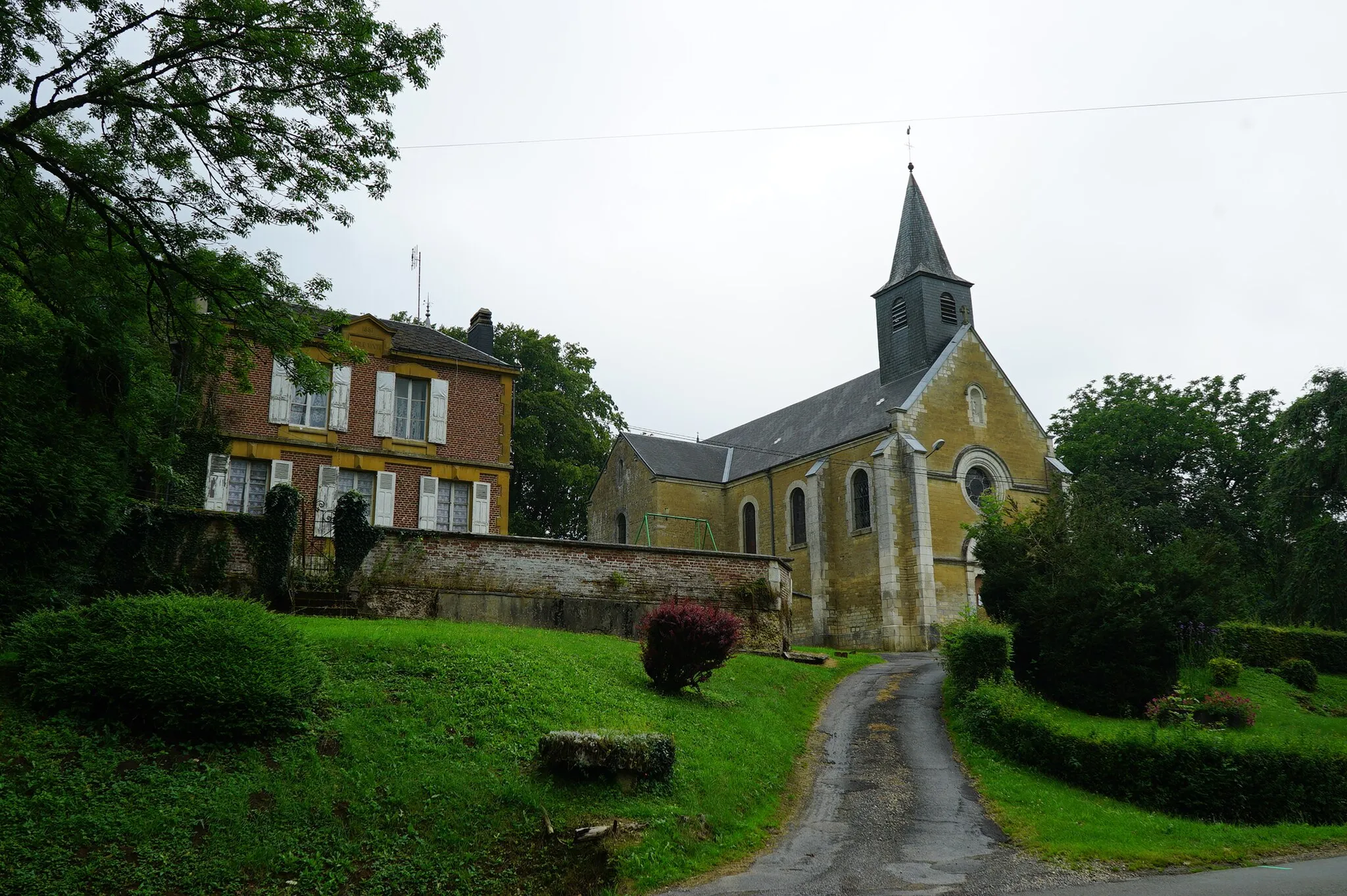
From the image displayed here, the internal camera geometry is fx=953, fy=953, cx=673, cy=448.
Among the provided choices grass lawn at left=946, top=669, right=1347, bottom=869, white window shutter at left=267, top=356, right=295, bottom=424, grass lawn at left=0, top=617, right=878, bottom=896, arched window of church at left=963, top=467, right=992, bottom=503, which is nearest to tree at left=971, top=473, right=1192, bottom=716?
grass lawn at left=946, top=669, right=1347, bottom=869

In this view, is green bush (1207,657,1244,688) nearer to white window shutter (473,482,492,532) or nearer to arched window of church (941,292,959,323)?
white window shutter (473,482,492,532)

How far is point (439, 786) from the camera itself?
8758 millimetres

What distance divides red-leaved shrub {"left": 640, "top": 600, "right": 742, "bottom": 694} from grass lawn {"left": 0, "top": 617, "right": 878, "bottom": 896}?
1.21m

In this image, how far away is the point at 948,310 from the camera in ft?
115

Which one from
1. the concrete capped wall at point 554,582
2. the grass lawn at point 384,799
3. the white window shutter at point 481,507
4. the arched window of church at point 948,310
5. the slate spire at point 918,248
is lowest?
the grass lawn at point 384,799

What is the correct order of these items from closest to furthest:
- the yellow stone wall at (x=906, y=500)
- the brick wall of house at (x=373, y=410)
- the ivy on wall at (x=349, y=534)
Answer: the ivy on wall at (x=349, y=534) < the brick wall of house at (x=373, y=410) < the yellow stone wall at (x=906, y=500)

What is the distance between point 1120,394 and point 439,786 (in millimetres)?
40880

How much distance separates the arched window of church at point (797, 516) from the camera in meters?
34.4

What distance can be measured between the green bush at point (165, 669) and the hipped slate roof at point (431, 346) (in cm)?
1512

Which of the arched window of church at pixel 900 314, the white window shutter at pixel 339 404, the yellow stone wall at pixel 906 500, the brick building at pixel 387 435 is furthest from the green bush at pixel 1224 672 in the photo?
the white window shutter at pixel 339 404

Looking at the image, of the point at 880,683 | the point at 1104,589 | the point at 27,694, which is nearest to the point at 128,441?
the point at 27,694

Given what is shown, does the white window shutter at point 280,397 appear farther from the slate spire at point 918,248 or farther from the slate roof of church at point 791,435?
the slate spire at point 918,248

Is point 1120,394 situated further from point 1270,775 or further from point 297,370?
point 297,370

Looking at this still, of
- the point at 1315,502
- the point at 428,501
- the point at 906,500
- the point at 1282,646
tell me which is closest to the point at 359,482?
the point at 428,501
